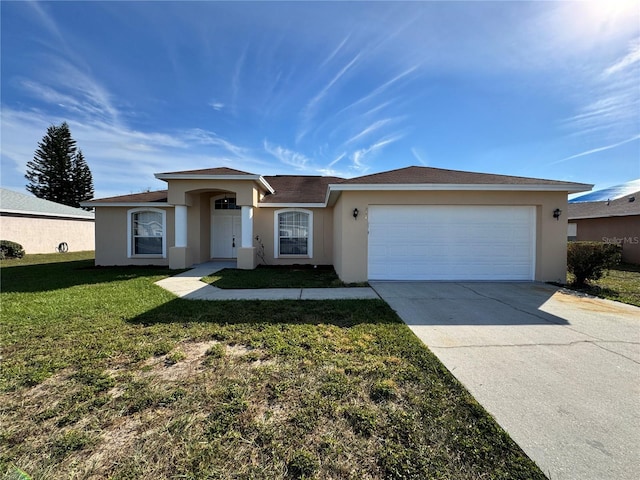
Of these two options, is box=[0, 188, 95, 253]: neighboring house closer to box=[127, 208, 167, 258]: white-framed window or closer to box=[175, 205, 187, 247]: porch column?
box=[127, 208, 167, 258]: white-framed window

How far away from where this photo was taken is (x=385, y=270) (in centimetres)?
834

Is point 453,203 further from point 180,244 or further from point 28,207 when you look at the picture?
point 28,207

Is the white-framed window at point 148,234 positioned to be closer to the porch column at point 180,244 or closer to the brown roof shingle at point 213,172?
the porch column at point 180,244

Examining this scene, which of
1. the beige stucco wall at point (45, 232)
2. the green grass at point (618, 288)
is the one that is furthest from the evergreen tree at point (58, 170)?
the green grass at point (618, 288)

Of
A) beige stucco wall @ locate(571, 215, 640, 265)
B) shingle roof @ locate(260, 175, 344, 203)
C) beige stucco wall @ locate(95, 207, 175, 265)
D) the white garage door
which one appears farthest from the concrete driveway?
beige stucco wall @ locate(571, 215, 640, 265)

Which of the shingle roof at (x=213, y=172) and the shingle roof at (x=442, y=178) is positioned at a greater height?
the shingle roof at (x=213, y=172)

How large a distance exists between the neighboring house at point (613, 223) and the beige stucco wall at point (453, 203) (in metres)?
9.94

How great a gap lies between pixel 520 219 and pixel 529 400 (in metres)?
7.38

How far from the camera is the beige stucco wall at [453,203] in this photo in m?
8.14

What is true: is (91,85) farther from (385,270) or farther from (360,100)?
(385,270)

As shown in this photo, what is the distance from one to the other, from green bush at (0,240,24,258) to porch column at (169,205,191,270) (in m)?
12.8

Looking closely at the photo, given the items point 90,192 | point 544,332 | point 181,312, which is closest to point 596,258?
point 544,332

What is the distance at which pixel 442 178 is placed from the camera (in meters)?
8.70

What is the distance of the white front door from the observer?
1362 centimetres
